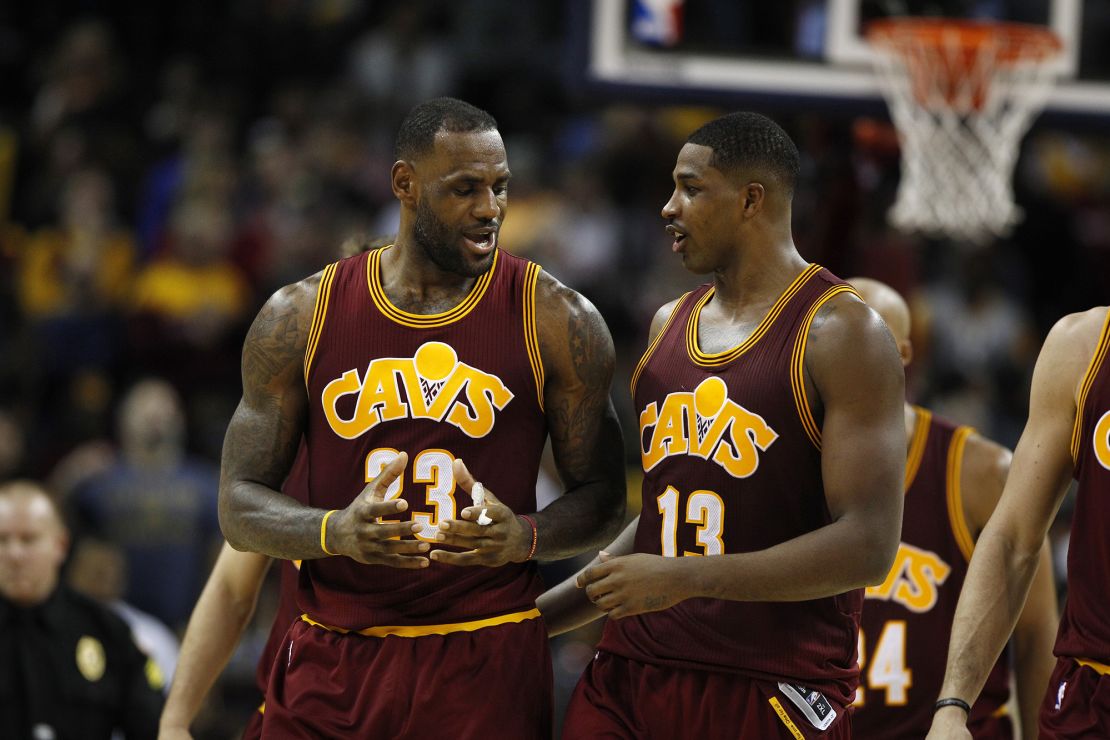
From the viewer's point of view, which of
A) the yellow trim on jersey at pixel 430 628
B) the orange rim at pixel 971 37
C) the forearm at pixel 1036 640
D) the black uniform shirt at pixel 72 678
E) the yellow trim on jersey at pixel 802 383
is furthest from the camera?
the orange rim at pixel 971 37

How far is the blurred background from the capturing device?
7688mm

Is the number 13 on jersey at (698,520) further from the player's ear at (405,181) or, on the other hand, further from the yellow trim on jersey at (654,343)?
the player's ear at (405,181)

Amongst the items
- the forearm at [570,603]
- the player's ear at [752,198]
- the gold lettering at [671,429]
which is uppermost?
the player's ear at [752,198]

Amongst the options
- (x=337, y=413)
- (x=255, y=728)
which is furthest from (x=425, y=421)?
(x=255, y=728)

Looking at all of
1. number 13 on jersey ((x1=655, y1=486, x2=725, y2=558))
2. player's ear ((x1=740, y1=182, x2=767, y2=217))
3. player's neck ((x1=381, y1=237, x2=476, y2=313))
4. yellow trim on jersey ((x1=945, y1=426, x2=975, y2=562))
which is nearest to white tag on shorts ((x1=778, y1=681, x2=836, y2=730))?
number 13 on jersey ((x1=655, y1=486, x2=725, y2=558))

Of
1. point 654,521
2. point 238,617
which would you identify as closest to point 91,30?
point 238,617

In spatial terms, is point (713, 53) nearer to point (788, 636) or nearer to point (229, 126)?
point (788, 636)

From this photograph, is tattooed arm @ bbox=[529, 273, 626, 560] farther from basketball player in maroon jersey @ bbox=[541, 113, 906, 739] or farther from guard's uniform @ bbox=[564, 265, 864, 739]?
guard's uniform @ bbox=[564, 265, 864, 739]

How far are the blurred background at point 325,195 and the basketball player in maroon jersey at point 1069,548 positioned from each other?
10.7ft

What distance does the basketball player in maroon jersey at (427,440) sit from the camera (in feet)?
14.4

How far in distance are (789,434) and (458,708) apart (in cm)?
114

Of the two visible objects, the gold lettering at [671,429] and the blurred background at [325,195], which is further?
the blurred background at [325,195]

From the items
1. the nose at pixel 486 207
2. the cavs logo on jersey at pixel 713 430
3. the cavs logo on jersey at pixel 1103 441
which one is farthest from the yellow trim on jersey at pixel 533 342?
the cavs logo on jersey at pixel 1103 441

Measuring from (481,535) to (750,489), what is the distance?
2.43ft
